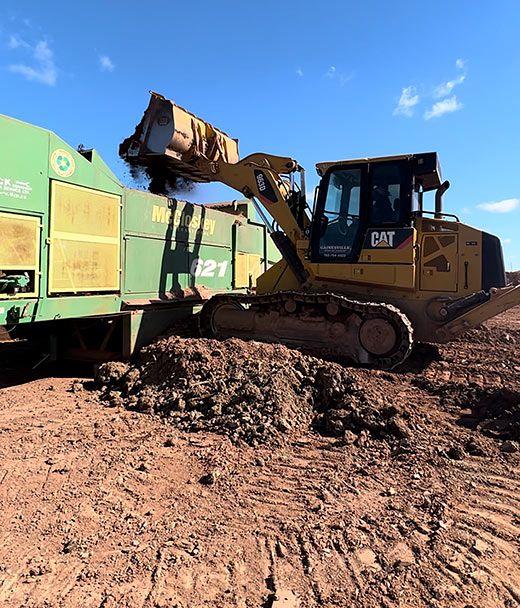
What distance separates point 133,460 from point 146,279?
403 centimetres

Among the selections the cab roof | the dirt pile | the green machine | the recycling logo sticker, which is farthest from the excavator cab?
the recycling logo sticker

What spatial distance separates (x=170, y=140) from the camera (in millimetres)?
7504

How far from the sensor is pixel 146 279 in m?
7.46

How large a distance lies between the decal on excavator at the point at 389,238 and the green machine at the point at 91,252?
3326 millimetres

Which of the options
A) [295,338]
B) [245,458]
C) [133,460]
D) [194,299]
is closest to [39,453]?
[133,460]

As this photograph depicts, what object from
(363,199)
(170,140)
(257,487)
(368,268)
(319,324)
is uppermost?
(170,140)

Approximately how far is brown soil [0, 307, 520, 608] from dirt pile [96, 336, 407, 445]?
2cm

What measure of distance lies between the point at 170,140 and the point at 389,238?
3.90 meters

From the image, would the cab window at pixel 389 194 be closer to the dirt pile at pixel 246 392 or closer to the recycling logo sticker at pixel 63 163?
the dirt pile at pixel 246 392

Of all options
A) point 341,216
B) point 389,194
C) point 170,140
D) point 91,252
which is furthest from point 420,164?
point 91,252

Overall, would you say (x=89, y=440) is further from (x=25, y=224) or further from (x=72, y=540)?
(x=25, y=224)

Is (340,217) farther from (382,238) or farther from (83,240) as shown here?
(83,240)

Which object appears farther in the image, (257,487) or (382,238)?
(382,238)

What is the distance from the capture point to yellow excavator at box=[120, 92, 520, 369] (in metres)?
6.69
